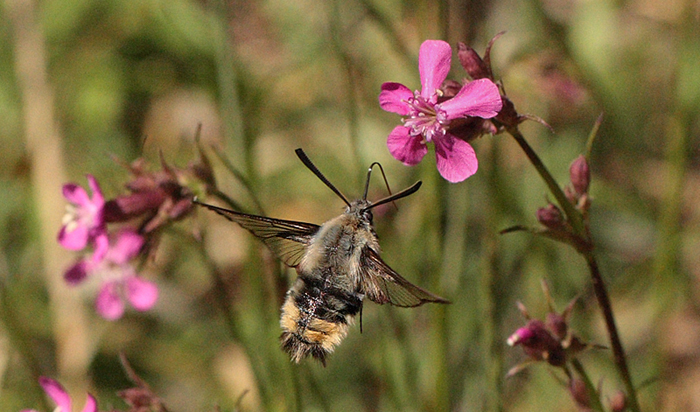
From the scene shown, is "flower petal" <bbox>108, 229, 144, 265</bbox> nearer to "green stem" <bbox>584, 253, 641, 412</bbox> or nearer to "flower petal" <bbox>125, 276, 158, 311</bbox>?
"flower petal" <bbox>125, 276, 158, 311</bbox>

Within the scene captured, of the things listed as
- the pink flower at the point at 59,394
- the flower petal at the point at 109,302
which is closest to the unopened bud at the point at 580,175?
the pink flower at the point at 59,394

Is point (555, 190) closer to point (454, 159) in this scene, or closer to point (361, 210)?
point (454, 159)

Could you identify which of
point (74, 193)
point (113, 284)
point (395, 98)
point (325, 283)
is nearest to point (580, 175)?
point (395, 98)

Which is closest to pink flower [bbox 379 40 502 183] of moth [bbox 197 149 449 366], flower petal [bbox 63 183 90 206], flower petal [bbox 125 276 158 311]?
moth [bbox 197 149 449 366]

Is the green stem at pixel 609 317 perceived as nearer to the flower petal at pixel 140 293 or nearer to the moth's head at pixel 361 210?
the moth's head at pixel 361 210

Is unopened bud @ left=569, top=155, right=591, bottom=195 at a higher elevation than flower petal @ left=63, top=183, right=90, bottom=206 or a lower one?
lower
